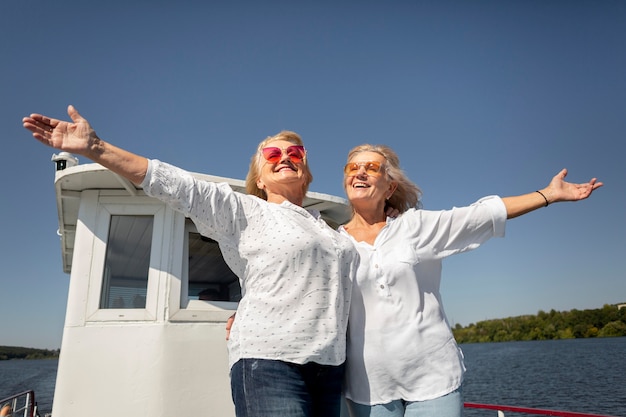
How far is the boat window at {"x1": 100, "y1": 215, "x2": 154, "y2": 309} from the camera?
472 centimetres

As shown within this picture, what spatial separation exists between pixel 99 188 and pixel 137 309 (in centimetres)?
141

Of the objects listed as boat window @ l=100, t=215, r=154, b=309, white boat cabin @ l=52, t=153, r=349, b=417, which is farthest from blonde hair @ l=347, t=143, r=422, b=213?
boat window @ l=100, t=215, r=154, b=309

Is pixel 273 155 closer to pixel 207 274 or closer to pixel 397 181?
pixel 397 181

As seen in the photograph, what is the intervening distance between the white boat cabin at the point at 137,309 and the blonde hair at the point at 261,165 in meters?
2.54

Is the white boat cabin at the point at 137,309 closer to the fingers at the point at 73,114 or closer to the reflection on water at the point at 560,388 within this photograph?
the fingers at the point at 73,114

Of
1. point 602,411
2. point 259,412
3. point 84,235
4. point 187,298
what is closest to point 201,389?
point 187,298

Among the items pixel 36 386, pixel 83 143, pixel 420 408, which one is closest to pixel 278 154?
pixel 83 143

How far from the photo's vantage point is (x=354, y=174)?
2.46 meters

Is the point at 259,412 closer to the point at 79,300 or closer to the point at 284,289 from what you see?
the point at 284,289

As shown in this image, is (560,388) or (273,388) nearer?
(273,388)

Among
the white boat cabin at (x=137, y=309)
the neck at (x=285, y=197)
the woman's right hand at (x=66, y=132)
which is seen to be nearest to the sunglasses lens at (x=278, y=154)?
the neck at (x=285, y=197)

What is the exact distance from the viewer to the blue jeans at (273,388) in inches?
67.2

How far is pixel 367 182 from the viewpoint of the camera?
2426 mm

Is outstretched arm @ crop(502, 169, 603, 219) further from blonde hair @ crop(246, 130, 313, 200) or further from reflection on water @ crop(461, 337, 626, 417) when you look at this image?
reflection on water @ crop(461, 337, 626, 417)
